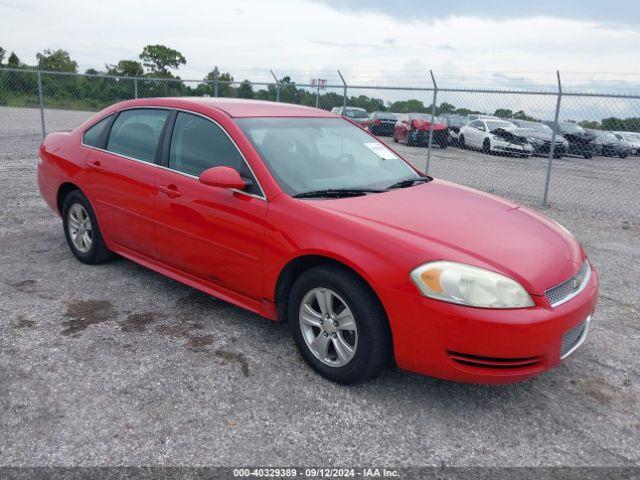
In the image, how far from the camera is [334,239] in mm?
3104

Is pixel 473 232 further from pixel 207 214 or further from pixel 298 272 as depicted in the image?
pixel 207 214

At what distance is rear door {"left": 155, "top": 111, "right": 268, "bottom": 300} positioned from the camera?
3537 millimetres

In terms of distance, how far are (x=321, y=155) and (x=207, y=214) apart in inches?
35.0

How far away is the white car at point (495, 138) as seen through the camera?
13414 mm

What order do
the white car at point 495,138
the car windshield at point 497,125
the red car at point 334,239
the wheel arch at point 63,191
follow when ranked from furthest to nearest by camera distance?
the car windshield at point 497,125
the white car at point 495,138
the wheel arch at point 63,191
the red car at point 334,239

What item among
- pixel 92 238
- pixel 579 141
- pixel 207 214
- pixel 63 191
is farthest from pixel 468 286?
pixel 579 141

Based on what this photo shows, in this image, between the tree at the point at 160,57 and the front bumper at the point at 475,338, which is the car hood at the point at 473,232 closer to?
the front bumper at the point at 475,338

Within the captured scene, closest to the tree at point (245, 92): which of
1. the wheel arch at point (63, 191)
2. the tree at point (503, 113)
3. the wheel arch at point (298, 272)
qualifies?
the tree at point (503, 113)

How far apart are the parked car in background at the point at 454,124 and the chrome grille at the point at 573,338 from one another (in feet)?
48.1

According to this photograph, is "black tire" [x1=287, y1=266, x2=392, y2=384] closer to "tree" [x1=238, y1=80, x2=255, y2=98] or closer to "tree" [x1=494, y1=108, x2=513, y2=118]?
"tree" [x1=494, y1=108, x2=513, y2=118]

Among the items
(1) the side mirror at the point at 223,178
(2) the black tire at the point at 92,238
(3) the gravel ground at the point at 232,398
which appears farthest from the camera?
(2) the black tire at the point at 92,238

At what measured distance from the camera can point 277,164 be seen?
11.9 ft

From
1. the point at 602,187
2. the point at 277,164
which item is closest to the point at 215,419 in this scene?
the point at 277,164

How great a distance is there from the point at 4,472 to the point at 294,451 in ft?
4.15
